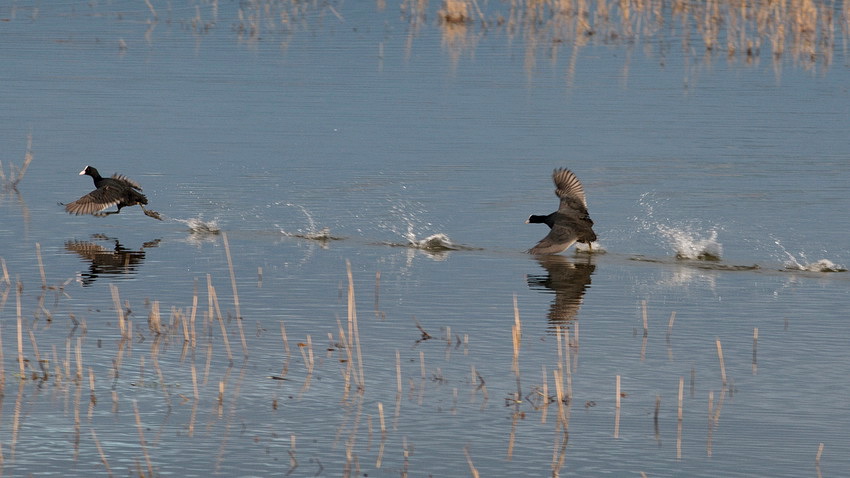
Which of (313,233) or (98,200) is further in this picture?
(98,200)

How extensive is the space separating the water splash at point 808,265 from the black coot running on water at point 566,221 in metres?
1.62

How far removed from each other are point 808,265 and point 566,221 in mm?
1992

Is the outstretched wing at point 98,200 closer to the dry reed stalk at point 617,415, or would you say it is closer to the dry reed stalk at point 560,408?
the dry reed stalk at point 560,408

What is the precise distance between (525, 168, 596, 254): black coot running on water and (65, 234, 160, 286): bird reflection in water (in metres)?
3.21

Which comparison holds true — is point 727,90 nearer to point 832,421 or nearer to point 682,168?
point 682,168

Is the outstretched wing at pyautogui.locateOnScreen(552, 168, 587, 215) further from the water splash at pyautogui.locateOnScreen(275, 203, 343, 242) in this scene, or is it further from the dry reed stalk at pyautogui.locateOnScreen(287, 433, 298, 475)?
the dry reed stalk at pyautogui.locateOnScreen(287, 433, 298, 475)

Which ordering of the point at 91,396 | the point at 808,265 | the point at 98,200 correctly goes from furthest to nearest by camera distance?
the point at 98,200 → the point at 808,265 → the point at 91,396

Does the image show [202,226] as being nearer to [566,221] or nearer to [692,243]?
[566,221]

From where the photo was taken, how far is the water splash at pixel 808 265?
482 inches

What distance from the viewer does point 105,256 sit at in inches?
502

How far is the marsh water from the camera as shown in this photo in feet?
24.7

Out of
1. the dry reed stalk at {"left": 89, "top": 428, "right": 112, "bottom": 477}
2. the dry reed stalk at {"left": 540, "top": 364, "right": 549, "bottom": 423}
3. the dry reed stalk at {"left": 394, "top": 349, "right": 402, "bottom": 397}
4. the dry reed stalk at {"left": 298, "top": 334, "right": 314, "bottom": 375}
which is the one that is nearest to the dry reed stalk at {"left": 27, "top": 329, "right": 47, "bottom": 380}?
the dry reed stalk at {"left": 89, "top": 428, "right": 112, "bottom": 477}

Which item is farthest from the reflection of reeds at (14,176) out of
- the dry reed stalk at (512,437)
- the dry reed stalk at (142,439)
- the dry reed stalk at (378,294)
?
the dry reed stalk at (512,437)

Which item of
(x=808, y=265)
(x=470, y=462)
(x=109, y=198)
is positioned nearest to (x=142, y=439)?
(x=470, y=462)
